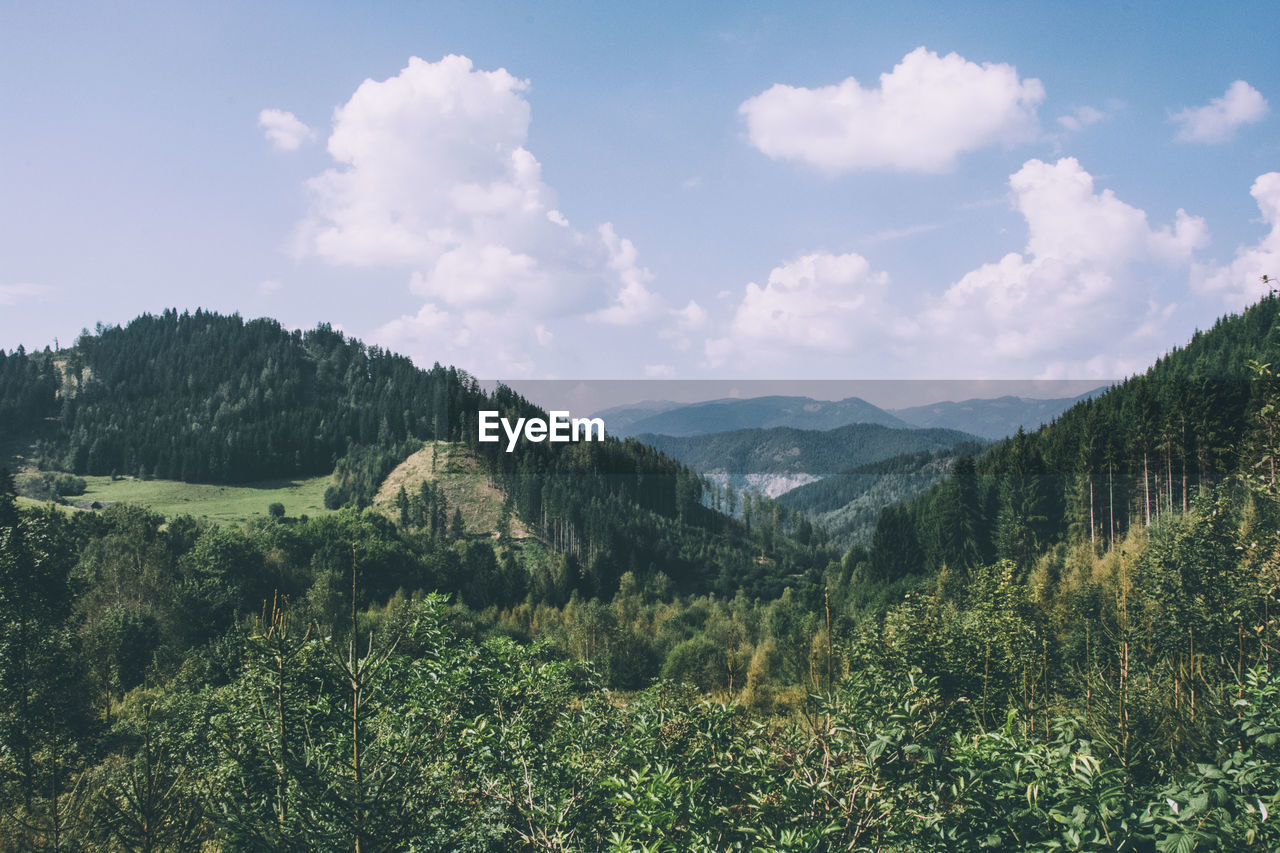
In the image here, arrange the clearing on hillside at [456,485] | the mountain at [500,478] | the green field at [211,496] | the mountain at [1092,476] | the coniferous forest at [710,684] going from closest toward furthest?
→ 1. the coniferous forest at [710,684]
2. the mountain at [1092,476]
3. the mountain at [500,478]
4. the clearing on hillside at [456,485]
5. the green field at [211,496]

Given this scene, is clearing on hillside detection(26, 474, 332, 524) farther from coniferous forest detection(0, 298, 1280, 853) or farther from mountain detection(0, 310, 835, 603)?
coniferous forest detection(0, 298, 1280, 853)

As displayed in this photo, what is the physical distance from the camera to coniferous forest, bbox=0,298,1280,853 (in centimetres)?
901

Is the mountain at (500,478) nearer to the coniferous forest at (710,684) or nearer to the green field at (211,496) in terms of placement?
the green field at (211,496)

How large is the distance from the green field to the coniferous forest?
4120cm

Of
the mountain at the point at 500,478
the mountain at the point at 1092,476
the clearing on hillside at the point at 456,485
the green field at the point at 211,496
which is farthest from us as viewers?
the green field at the point at 211,496

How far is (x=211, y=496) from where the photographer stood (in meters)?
154

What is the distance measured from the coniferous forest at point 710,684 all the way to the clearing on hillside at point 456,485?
2266 centimetres

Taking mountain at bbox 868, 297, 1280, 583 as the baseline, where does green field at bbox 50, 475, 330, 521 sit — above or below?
below

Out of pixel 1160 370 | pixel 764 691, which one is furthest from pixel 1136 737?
pixel 1160 370

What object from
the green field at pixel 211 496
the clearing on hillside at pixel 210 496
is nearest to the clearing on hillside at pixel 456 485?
the clearing on hillside at pixel 210 496

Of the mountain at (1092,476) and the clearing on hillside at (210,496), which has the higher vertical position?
the mountain at (1092,476)

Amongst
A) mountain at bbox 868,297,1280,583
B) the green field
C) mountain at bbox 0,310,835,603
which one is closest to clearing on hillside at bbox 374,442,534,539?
mountain at bbox 0,310,835,603

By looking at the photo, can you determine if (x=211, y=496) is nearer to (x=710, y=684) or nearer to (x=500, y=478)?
(x=500, y=478)

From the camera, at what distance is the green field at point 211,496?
456 ft
